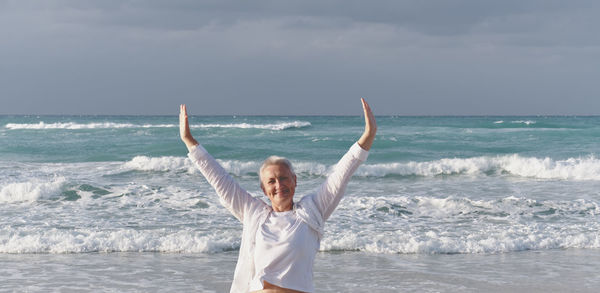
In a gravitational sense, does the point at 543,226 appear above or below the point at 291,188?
below

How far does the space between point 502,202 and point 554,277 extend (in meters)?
5.27

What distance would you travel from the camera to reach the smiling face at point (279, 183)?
2695 millimetres

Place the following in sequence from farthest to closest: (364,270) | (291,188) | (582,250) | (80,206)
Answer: (80,206)
(582,250)
(364,270)
(291,188)

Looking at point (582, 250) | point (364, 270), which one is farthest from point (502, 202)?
point (364, 270)

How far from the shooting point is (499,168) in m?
18.5

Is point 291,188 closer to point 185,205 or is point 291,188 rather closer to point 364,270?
point 364,270

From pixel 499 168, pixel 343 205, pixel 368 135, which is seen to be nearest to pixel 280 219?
Result: pixel 368 135

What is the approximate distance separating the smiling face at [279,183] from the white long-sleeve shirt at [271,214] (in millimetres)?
57

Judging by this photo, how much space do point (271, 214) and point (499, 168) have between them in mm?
17012

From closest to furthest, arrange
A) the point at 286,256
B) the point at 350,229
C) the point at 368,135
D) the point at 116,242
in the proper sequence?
the point at 286,256, the point at 368,135, the point at 116,242, the point at 350,229

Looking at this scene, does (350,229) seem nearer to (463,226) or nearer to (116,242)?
(463,226)

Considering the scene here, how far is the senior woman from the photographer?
2.59m

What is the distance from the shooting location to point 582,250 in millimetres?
8023

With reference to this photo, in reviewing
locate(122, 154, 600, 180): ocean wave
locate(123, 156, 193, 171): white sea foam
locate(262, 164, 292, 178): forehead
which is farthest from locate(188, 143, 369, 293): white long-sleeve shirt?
locate(123, 156, 193, 171): white sea foam
